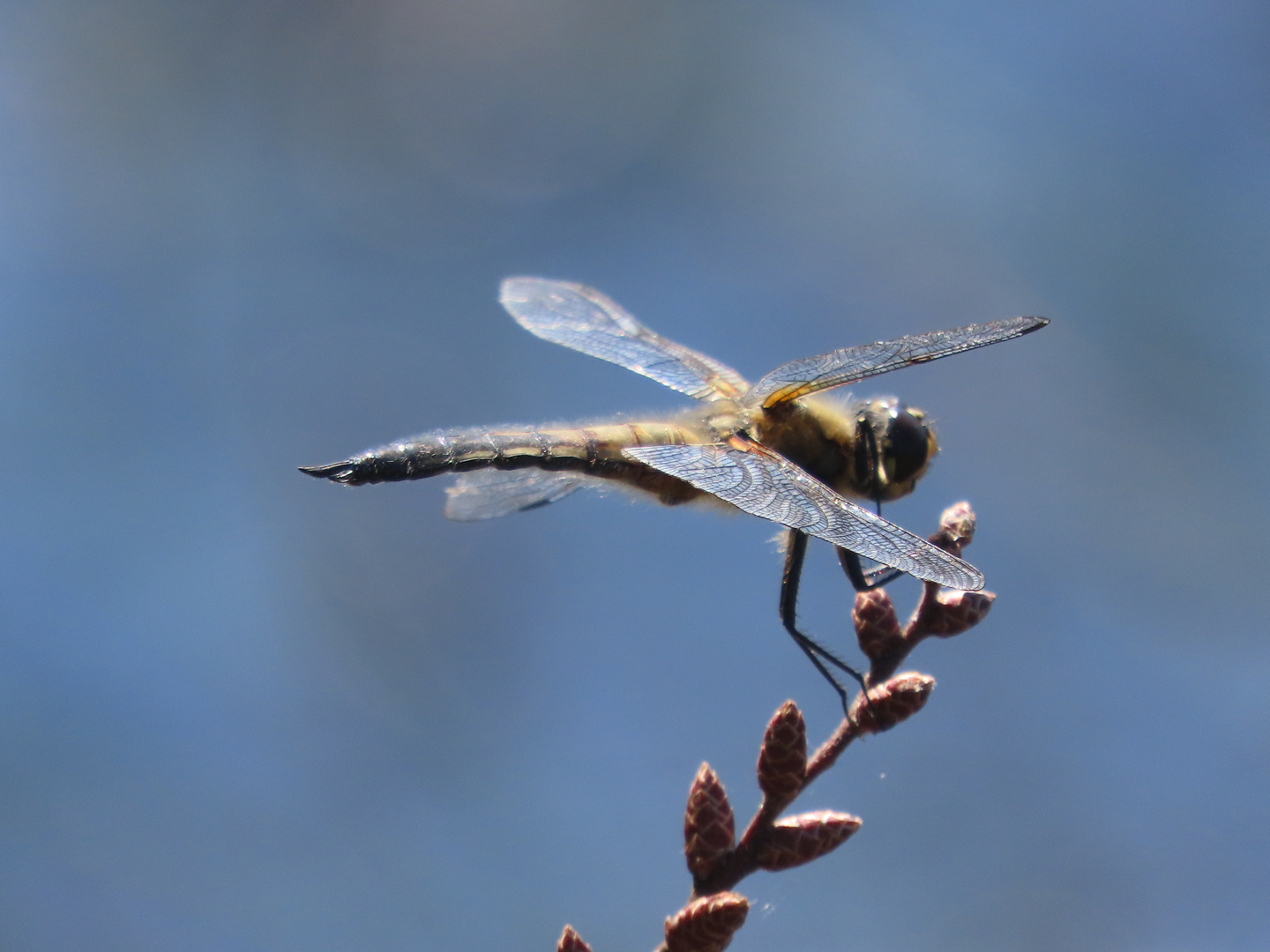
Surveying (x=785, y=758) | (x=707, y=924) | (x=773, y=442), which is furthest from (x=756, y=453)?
(x=707, y=924)

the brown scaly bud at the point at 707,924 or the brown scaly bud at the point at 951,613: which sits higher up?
the brown scaly bud at the point at 951,613

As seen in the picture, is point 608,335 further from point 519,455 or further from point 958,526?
point 958,526

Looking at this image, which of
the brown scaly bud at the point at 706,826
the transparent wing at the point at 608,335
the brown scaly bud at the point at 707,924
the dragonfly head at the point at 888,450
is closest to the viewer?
the brown scaly bud at the point at 707,924

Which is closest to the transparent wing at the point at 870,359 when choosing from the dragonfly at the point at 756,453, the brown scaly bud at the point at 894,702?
the dragonfly at the point at 756,453

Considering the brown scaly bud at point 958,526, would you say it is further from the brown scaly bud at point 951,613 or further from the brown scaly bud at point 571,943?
the brown scaly bud at point 571,943

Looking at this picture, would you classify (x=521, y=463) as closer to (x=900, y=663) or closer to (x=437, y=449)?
(x=437, y=449)

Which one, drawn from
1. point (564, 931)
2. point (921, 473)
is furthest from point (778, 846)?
point (921, 473)

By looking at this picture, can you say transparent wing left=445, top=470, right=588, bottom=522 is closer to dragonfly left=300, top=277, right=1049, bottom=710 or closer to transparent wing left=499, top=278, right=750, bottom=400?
dragonfly left=300, top=277, right=1049, bottom=710
